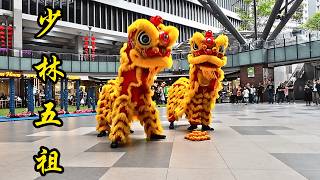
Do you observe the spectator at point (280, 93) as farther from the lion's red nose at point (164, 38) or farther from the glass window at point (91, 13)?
the glass window at point (91, 13)

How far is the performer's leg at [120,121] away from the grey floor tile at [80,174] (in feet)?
5.88

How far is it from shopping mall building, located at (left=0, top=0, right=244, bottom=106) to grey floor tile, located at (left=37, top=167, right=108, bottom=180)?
2327cm

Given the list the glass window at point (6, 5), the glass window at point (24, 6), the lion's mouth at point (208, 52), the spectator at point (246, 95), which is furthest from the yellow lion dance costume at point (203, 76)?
the glass window at point (24, 6)

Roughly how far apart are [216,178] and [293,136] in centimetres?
436

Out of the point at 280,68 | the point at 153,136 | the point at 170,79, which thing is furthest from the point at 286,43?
the point at 153,136

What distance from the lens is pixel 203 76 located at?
8.48m

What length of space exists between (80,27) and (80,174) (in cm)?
3831

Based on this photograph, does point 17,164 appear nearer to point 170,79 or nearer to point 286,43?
point 286,43

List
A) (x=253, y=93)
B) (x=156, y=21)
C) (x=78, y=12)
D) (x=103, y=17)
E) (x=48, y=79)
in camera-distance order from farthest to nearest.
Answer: (x=103, y=17)
(x=78, y=12)
(x=253, y=93)
(x=156, y=21)
(x=48, y=79)

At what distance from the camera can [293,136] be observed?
25.1 ft

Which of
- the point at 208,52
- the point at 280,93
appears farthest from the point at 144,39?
the point at 280,93

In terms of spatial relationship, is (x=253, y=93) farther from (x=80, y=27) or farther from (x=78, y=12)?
(x=78, y=12)

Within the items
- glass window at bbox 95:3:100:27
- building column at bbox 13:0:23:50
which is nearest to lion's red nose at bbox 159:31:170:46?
building column at bbox 13:0:23:50

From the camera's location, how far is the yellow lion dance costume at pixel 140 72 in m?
6.44
